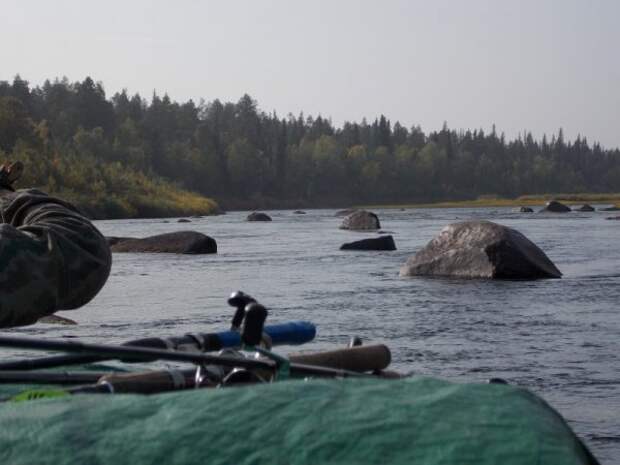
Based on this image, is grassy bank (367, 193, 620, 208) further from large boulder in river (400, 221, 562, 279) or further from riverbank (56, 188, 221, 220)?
large boulder in river (400, 221, 562, 279)

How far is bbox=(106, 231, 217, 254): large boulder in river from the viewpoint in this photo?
2612cm

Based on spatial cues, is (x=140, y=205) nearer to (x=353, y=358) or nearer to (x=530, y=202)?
(x=530, y=202)

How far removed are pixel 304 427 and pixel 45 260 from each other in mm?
1717

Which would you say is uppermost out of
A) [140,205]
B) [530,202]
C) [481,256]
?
[481,256]

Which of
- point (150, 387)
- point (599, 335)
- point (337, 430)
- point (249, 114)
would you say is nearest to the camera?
point (337, 430)

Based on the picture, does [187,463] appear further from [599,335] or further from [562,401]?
[599,335]

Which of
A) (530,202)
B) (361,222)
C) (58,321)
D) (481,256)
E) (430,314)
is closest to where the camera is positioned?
(58,321)

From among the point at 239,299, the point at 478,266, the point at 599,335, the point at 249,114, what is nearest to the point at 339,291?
the point at 478,266

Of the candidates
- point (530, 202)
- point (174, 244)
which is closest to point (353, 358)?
point (174, 244)

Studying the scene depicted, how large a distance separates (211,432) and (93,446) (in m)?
0.22

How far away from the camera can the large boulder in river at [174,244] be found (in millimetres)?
26125

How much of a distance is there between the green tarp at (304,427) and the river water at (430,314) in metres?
4.24

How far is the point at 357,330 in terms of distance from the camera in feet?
37.7

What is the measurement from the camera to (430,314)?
1280cm
